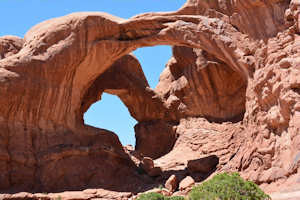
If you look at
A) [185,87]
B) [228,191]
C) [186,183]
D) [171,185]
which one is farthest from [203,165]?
[228,191]

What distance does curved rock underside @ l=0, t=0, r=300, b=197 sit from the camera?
13.1m

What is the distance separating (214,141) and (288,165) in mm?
8399

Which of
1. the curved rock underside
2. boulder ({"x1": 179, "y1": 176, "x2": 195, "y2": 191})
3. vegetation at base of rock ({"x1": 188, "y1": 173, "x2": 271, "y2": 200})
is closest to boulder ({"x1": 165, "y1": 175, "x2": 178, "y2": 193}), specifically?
boulder ({"x1": 179, "y1": 176, "x2": 195, "y2": 191})

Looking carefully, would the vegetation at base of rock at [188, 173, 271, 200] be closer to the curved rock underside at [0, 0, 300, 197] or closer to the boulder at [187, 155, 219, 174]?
the curved rock underside at [0, 0, 300, 197]

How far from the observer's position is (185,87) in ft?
73.1

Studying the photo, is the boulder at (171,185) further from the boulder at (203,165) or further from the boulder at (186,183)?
the boulder at (203,165)

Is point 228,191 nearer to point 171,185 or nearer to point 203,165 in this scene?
point 171,185

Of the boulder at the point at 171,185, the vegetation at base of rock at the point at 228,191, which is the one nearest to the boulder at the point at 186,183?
the boulder at the point at 171,185

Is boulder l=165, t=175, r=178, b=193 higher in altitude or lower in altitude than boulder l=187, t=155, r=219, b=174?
lower

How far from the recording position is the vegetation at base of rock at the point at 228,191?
795 cm

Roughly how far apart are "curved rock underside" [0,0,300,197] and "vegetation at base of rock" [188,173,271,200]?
3484 millimetres

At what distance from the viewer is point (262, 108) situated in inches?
548

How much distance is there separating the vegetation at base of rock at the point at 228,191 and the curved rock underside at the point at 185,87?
348cm

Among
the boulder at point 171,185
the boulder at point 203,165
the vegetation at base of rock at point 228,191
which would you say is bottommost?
the boulder at point 171,185
